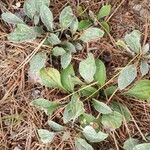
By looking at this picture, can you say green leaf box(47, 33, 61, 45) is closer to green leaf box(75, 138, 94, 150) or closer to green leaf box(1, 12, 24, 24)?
green leaf box(1, 12, 24, 24)

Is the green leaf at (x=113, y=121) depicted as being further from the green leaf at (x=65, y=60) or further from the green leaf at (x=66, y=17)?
the green leaf at (x=66, y=17)

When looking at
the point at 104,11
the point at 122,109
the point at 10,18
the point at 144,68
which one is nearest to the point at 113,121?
the point at 122,109

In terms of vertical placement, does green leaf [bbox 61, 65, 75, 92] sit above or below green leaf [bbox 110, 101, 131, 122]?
above

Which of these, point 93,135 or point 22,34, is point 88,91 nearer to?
point 93,135

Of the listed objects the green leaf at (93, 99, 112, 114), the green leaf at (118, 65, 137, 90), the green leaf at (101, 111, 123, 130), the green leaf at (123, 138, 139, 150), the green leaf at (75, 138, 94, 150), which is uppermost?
the green leaf at (118, 65, 137, 90)

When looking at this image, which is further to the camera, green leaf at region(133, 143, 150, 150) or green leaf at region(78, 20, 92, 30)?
green leaf at region(78, 20, 92, 30)

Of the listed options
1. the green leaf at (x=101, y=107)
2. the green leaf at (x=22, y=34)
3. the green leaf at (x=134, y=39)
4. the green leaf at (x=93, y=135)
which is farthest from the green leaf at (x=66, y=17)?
the green leaf at (x=93, y=135)

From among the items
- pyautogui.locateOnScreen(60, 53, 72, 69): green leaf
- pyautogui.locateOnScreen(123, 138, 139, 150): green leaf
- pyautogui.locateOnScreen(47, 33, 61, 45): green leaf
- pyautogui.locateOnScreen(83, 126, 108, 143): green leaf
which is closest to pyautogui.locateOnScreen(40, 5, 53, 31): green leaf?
pyautogui.locateOnScreen(47, 33, 61, 45): green leaf
